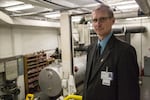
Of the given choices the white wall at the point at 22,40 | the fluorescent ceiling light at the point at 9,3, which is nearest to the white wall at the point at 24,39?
the white wall at the point at 22,40

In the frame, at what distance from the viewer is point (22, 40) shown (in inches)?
236

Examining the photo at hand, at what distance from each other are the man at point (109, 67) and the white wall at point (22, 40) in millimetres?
4317

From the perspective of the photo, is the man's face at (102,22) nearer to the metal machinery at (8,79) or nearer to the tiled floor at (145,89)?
the metal machinery at (8,79)

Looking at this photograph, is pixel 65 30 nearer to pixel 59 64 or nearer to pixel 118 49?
pixel 59 64

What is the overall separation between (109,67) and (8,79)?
4.29m

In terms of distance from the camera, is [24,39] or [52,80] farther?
[24,39]

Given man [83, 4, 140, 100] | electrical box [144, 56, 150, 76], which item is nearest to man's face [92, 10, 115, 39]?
man [83, 4, 140, 100]

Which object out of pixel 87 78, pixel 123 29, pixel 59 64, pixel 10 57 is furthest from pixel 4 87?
pixel 123 29

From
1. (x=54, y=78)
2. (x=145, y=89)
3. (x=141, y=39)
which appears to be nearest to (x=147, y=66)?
(x=141, y=39)

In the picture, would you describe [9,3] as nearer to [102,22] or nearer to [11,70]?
[11,70]

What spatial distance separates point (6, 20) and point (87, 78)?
10.9ft

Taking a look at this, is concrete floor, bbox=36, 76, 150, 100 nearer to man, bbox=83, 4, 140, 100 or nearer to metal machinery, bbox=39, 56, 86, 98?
metal machinery, bbox=39, 56, 86, 98

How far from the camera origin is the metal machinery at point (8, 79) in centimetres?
457

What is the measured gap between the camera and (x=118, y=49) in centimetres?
126
